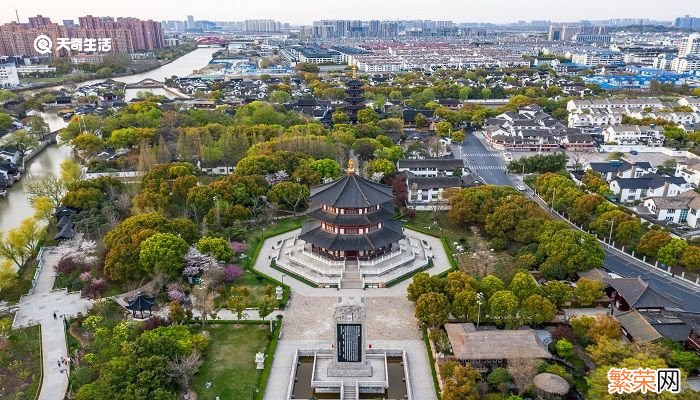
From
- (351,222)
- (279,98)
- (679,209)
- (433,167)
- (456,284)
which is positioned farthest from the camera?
(279,98)

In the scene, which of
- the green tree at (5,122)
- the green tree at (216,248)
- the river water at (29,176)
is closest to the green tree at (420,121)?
the green tree at (216,248)

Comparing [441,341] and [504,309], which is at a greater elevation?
[504,309]

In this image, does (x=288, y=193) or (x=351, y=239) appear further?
(x=288, y=193)

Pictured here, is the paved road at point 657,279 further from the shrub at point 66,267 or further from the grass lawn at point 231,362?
the shrub at point 66,267

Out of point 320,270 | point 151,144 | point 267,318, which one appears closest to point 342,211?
point 320,270

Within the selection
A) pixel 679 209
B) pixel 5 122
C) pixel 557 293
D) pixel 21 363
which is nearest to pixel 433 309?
pixel 557 293

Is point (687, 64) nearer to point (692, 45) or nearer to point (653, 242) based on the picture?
point (692, 45)

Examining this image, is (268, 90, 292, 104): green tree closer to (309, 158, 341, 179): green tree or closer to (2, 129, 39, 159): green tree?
(2, 129, 39, 159): green tree

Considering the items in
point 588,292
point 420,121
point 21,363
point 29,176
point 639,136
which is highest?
point 420,121

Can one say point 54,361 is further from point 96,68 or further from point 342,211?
point 96,68
